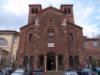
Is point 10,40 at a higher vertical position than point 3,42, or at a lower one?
higher

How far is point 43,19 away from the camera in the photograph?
45031 mm

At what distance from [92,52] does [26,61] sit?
61.6ft

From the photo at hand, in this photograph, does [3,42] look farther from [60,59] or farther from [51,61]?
[60,59]

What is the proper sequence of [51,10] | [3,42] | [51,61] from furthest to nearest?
[3,42]
[51,10]
[51,61]

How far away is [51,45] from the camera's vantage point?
139 ft

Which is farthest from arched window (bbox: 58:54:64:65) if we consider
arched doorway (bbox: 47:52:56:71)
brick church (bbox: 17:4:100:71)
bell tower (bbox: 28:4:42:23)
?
bell tower (bbox: 28:4:42:23)

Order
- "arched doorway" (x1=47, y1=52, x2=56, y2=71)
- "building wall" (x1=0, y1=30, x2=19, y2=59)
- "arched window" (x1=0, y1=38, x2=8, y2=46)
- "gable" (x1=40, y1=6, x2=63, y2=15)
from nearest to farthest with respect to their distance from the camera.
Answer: "arched doorway" (x1=47, y1=52, x2=56, y2=71)
"gable" (x1=40, y1=6, x2=63, y2=15)
"building wall" (x1=0, y1=30, x2=19, y2=59)
"arched window" (x1=0, y1=38, x2=8, y2=46)

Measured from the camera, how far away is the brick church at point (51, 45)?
41.3 meters

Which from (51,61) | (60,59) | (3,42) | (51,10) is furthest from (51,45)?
(3,42)

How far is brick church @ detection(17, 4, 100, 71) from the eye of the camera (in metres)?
41.3

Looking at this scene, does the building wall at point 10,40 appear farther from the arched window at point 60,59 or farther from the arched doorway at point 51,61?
the arched window at point 60,59

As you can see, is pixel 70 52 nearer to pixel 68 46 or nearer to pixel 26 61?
pixel 68 46

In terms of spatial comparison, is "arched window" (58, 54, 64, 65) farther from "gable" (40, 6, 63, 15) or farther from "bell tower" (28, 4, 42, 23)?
"bell tower" (28, 4, 42, 23)

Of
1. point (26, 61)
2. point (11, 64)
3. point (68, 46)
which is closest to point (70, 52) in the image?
point (68, 46)
